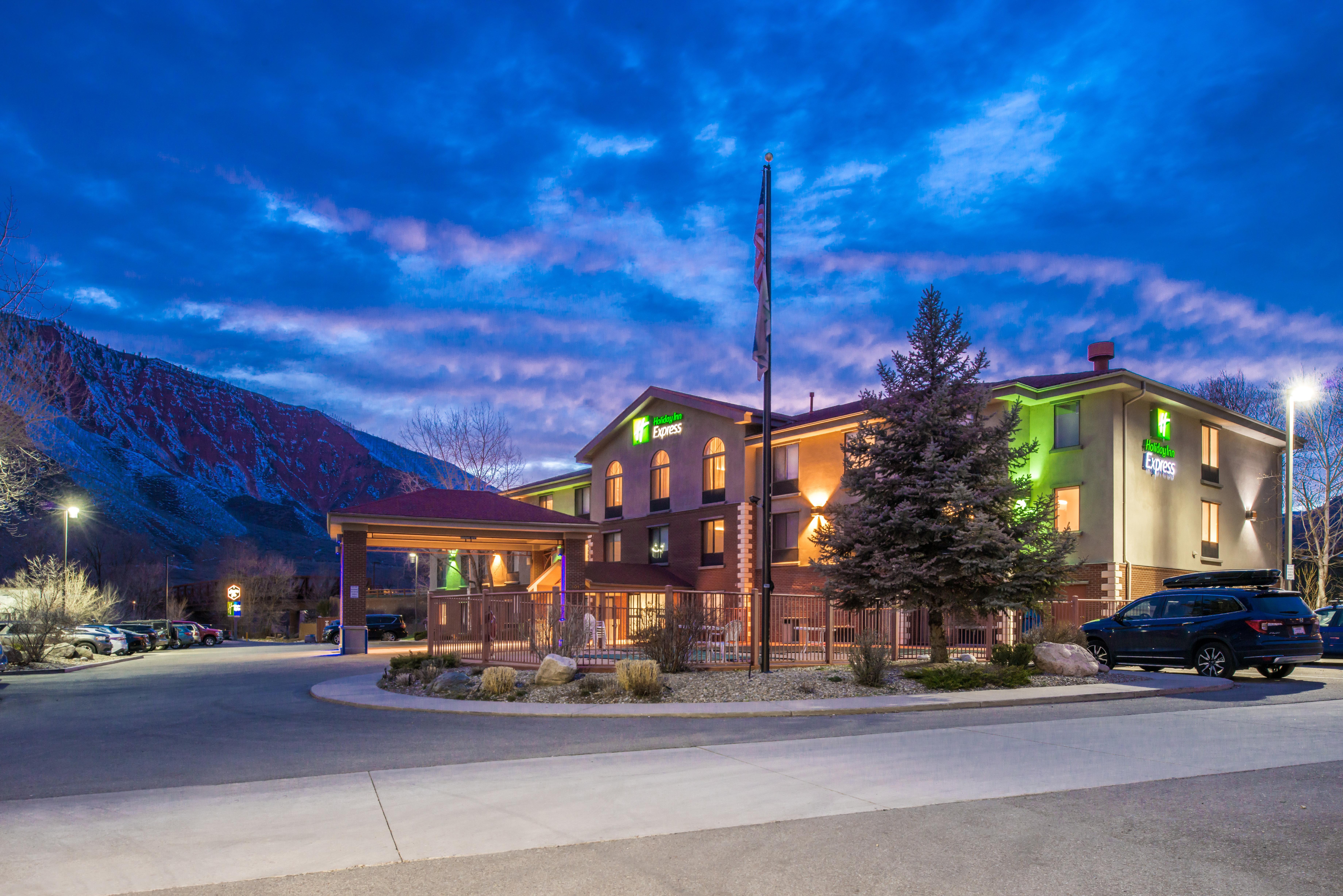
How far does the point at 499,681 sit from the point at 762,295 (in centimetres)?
911

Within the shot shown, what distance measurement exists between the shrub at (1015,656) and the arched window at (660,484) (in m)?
25.8

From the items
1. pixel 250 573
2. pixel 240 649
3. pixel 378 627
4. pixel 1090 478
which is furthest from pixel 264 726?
pixel 250 573

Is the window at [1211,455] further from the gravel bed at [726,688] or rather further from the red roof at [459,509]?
the red roof at [459,509]

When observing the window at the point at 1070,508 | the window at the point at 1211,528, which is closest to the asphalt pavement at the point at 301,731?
the window at the point at 1070,508

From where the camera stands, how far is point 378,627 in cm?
4934

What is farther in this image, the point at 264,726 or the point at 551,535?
the point at 551,535

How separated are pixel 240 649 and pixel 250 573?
54.8 m

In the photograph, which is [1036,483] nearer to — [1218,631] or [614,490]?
[1218,631]

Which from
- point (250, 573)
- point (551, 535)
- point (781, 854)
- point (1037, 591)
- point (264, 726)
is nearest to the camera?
point (781, 854)

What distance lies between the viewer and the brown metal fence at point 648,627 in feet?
59.3

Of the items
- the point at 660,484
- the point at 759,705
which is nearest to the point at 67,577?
the point at 660,484

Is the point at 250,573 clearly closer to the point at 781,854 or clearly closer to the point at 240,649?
the point at 240,649

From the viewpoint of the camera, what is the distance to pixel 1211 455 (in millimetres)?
35688

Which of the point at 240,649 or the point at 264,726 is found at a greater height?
the point at 264,726
